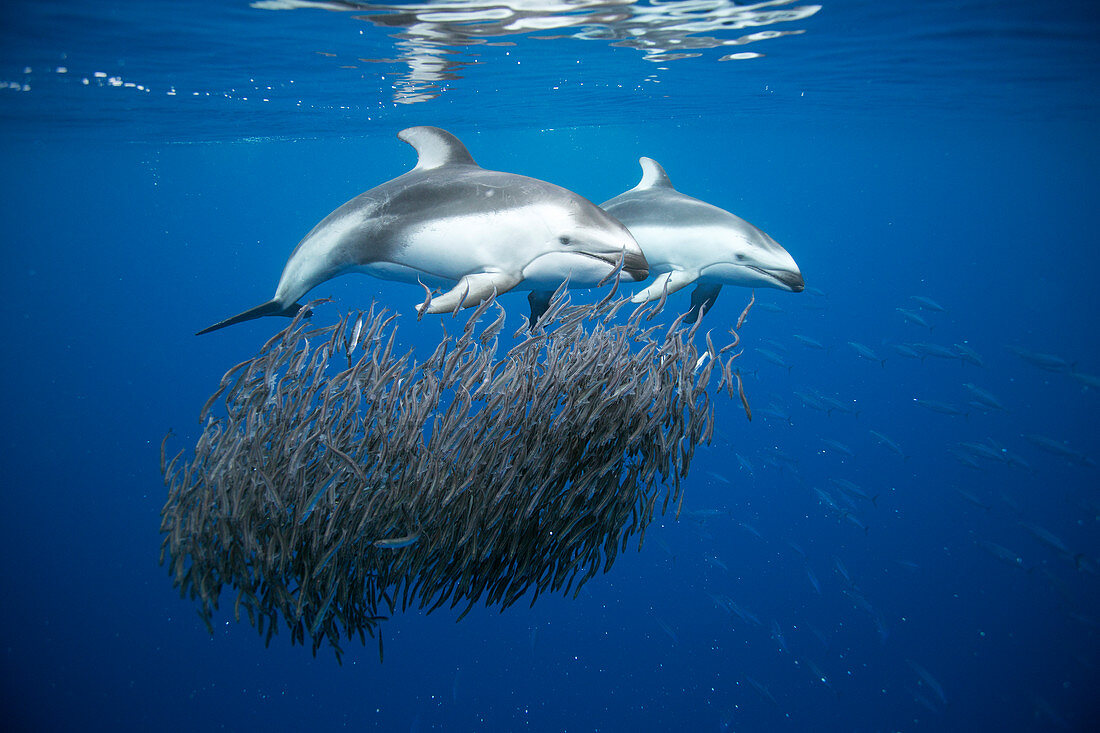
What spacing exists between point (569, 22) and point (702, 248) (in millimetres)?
5962

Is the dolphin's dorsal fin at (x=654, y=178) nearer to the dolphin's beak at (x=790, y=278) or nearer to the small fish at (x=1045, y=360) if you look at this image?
the dolphin's beak at (x=790, y=278)

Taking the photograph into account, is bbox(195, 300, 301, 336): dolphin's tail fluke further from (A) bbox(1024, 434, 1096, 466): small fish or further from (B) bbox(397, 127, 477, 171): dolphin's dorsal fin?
(A) bbox(1024, 434, 1096, 466): small fish

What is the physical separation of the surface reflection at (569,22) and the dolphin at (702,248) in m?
→ 4.38

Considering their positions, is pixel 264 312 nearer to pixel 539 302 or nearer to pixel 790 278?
pixel 539 302

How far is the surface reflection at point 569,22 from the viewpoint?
8.81m

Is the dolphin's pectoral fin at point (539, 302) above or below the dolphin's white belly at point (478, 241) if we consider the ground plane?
below

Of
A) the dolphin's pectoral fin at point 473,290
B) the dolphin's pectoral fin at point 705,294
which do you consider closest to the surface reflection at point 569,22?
the dolphin's pectoral fin at point 705,294

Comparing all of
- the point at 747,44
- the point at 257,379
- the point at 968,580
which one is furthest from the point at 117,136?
the point at 968,580

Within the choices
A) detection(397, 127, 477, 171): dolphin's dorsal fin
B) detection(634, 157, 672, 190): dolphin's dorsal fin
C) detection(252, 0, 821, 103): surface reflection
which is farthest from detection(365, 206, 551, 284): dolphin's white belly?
detection(252, 0, 821, 103): surface reflection

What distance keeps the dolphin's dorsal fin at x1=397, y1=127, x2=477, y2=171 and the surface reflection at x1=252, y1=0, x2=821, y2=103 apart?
3419 mm

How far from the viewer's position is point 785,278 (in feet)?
21.6

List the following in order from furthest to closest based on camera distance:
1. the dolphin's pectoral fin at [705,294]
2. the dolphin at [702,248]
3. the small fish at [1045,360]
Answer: the small fish at [1045,360], the dolphin's pectoral fin at [705,294], the dolphin at [702,248]

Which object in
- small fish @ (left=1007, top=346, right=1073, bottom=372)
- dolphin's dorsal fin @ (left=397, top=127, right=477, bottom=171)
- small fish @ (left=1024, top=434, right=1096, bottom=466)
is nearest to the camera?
dolphin's dorsal fin @ (left=397, top=127, right=477, bottom=171)

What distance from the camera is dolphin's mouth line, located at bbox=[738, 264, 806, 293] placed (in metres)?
6.55
